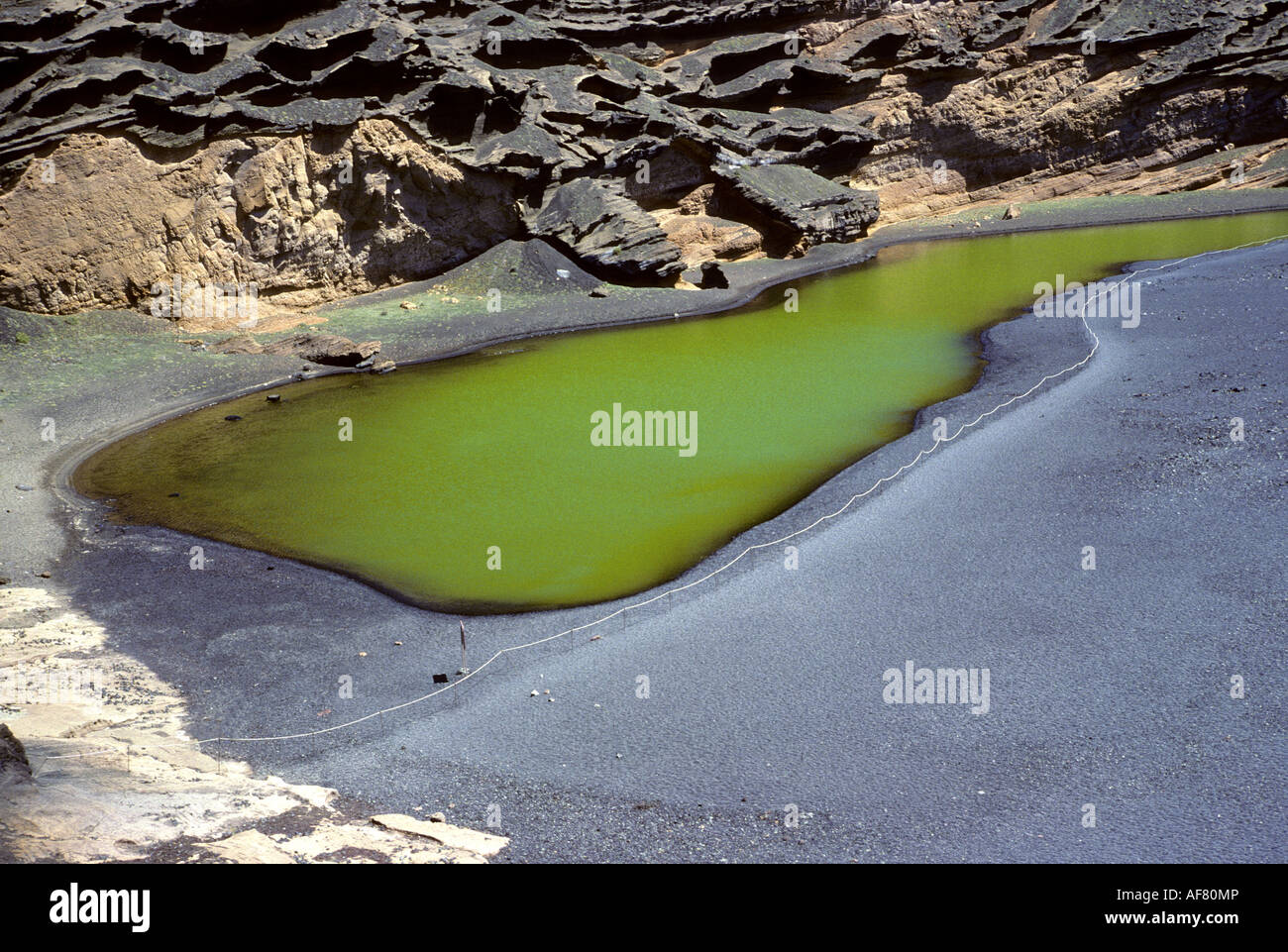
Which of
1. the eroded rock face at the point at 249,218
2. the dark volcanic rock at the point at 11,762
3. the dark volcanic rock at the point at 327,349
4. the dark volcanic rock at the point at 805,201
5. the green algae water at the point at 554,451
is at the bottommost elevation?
the dark volcanic rock at the point at 11,762

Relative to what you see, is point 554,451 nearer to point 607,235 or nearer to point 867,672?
point 867,672

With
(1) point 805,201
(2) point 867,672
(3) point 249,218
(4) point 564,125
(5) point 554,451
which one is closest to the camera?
(2) point 867,672

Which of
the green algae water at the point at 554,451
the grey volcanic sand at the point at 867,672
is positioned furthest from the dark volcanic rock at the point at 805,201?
the grey volcanic sand at the point at 867,672

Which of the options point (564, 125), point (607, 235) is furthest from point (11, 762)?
point (564, 125)

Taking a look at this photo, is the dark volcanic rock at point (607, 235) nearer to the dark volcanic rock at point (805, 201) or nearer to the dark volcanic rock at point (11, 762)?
the dark volcanic rock at point (805, 201)

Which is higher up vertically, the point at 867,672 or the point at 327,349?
the point at 327,349

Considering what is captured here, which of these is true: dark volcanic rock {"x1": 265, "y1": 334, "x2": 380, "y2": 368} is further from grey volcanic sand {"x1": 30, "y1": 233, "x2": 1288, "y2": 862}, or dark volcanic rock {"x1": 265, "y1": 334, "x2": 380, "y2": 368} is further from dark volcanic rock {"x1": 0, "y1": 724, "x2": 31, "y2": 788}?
dark volcanic rock {"x1": 0, "y1": 724, "x2": 31, "y2": 788}
